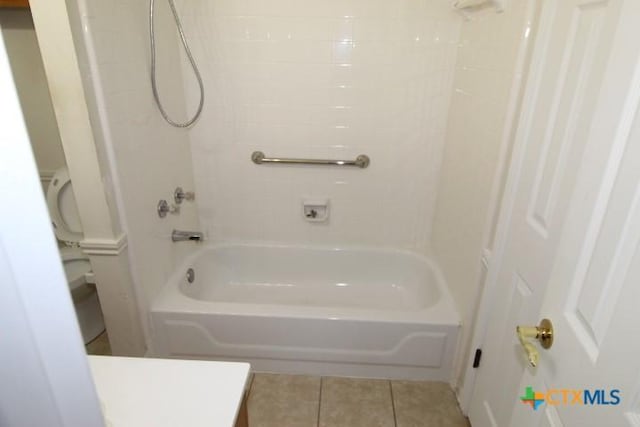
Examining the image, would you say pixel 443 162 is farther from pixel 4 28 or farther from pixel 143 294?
pixel 4 28

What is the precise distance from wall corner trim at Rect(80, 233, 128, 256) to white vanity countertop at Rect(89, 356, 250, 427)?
682mm

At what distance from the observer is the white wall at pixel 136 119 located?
1.27 m

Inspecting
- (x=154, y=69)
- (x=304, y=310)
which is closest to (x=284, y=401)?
(x=304, y=310)

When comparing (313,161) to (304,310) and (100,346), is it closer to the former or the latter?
(304,310)

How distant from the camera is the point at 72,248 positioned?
1.99 meters

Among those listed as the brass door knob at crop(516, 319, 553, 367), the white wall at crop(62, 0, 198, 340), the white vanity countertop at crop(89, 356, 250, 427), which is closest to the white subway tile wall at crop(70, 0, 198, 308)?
the white wall at crop(62, 0, 198, 340)

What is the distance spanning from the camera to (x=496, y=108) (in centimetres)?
138

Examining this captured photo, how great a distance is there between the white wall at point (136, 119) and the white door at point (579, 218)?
4.66ft

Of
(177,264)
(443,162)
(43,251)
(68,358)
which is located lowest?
(177,264)

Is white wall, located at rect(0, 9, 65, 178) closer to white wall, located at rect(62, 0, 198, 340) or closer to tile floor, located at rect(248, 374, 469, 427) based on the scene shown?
white wall, located at rect(62, 0, 198, 340)

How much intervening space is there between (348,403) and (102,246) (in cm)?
126

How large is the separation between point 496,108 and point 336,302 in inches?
56.1

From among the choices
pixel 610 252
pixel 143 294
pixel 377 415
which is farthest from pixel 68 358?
pixel 377 415

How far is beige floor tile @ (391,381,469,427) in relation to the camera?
63.4 inches
